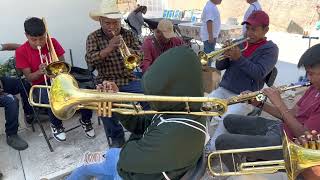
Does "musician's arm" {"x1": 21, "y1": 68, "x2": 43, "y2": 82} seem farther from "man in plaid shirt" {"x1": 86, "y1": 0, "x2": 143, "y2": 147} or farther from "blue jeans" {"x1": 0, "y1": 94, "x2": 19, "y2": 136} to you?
"man in plaid shirt" {"x1": 86, "y1": 0, "x2": 143, "y2": 147}

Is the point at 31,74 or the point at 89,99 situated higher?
the point at 89,99

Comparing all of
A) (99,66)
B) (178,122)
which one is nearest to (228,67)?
(99,66)

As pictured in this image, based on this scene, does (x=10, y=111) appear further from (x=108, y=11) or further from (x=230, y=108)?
(x=230, y=108)

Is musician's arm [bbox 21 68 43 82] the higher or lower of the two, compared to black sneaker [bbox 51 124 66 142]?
higher

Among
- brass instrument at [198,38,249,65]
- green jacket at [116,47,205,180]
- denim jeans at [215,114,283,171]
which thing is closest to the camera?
green jacket at [116,47,205,180]

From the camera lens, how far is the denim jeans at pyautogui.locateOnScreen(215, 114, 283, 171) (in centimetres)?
276

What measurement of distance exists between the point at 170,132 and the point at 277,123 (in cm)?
157

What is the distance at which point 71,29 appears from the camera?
5.21 m

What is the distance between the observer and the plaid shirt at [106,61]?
3.85 meters

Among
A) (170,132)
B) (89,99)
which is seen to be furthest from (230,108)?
(89,99)

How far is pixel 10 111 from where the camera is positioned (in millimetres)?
3961

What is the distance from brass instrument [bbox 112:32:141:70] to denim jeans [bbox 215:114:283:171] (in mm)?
1181

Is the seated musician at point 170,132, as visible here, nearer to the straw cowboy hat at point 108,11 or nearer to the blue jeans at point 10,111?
the straw cowboy hat at point 108,11

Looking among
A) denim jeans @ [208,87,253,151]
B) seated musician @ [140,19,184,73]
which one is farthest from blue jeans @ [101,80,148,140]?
denim jeans @ [208,87,253,151]
